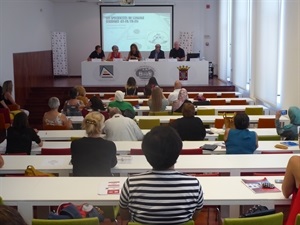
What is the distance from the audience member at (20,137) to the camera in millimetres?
5345

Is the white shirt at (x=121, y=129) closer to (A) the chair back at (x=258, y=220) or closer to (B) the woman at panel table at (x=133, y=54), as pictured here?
(A) the chair back at (x=258, y=220)

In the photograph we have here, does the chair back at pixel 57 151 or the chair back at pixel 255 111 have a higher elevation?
the chair back at pixel 255 111

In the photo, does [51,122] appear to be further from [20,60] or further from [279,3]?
[20,60]

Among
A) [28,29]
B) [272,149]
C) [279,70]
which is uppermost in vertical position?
[28,29]

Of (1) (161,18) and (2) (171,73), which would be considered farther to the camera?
(1) (161,18)

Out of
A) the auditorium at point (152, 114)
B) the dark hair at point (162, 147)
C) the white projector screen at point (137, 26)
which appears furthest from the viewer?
the white projector screen at point (137, 26)

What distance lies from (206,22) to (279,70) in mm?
9080

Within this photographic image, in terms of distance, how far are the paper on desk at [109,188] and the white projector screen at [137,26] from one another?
48.1 ft

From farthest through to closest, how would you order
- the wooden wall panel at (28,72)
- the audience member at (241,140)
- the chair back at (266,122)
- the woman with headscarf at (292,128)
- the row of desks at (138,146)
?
the wooden wall panel at (28,72)
the chair back at (266,122)
the woman with headscarf at (292,128)
the row of desks at (138,146)
the audience member at (241,140)

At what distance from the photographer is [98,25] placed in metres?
18.0

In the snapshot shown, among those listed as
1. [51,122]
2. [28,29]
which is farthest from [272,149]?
[28,29]

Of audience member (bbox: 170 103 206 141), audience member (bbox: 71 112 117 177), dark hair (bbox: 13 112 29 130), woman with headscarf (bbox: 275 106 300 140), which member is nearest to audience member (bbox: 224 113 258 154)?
audience member (bbox: 170 103 206 141)

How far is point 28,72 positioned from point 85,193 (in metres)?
11.0

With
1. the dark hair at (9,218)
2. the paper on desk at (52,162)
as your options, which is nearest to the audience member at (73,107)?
the paper on desk at (52,162)
